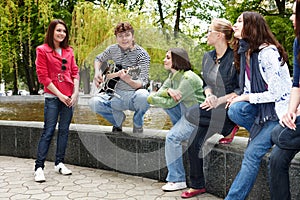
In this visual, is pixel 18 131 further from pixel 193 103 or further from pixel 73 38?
pixel 73 38

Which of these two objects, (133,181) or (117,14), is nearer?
(133,181)

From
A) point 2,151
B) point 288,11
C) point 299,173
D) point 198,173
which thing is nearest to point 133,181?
point 198,173

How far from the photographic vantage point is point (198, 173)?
11.3ft

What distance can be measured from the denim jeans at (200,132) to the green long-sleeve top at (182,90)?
123 mm

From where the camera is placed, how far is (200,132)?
3.44 m

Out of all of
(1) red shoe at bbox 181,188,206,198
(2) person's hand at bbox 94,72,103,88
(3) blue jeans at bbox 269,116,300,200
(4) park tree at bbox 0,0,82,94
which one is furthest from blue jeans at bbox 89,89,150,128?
(4) park tree at bbox 0,0,82,94

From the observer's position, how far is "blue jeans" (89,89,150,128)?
13.3ft

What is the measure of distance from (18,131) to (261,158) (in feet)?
11.2

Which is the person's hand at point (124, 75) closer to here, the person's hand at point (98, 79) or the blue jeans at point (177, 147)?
Result: the person's hand at point (98, 79)

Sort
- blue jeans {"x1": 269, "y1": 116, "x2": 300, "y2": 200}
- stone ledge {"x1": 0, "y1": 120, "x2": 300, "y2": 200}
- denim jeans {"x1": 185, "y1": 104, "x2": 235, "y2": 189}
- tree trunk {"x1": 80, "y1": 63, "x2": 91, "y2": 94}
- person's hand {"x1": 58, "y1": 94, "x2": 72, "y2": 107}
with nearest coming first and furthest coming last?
blue jeans {"x1": 269, "y1": 116, "x2": 300, "y2": 200}
stone ledge {"x1": 0, "y1": 120, "x2": 300, "y2": 200}
denim jeans {"x1": 185, "y1": 104, "x2": 235, "y2": 189}
person's hand {"x1": 58, "y1": 94, "x2": 72, "y2": 107}
tree trunk {"x1": 80, "y1": 63, "x2": 91, "y2": 94}

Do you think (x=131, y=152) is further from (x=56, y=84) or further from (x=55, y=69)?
(x=55, y=69)

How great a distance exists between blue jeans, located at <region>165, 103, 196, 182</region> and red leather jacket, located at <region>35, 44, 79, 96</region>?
1.28 metres

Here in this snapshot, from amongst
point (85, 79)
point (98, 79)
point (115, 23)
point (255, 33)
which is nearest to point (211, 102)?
point (255, 33)

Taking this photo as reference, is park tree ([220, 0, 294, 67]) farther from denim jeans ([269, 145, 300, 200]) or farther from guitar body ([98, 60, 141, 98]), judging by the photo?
denim jeans ([269, 145, 300, 200])
